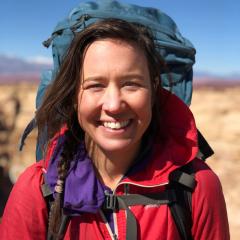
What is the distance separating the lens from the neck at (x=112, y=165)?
1.39 m

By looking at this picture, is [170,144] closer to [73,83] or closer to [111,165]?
[111,165]

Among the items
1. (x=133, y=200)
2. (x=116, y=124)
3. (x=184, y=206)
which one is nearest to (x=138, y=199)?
(x=133, y=200)

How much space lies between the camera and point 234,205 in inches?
217

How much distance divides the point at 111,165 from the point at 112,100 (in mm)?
277

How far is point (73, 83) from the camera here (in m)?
1.34

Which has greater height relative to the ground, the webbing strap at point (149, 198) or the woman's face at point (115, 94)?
the woman's face at point (115, 94)

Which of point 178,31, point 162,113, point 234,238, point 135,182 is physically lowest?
point 234,238

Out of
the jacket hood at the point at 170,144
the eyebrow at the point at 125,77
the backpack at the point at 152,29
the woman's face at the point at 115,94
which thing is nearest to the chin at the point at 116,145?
the woman's face at the point at 115,94

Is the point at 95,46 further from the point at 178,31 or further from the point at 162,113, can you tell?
the point at 178,31

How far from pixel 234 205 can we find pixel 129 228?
15.2ft

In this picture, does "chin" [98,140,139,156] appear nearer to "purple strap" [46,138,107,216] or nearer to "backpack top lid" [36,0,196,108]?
"purple strap" [46,138,107,216]

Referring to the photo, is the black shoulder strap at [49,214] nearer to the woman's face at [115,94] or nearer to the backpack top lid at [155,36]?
the woman's face at [115,94]

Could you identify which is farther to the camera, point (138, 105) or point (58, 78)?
point (58, 78)

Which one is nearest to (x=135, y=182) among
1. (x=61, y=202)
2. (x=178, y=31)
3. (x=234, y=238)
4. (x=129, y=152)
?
(x=129, y=152)
